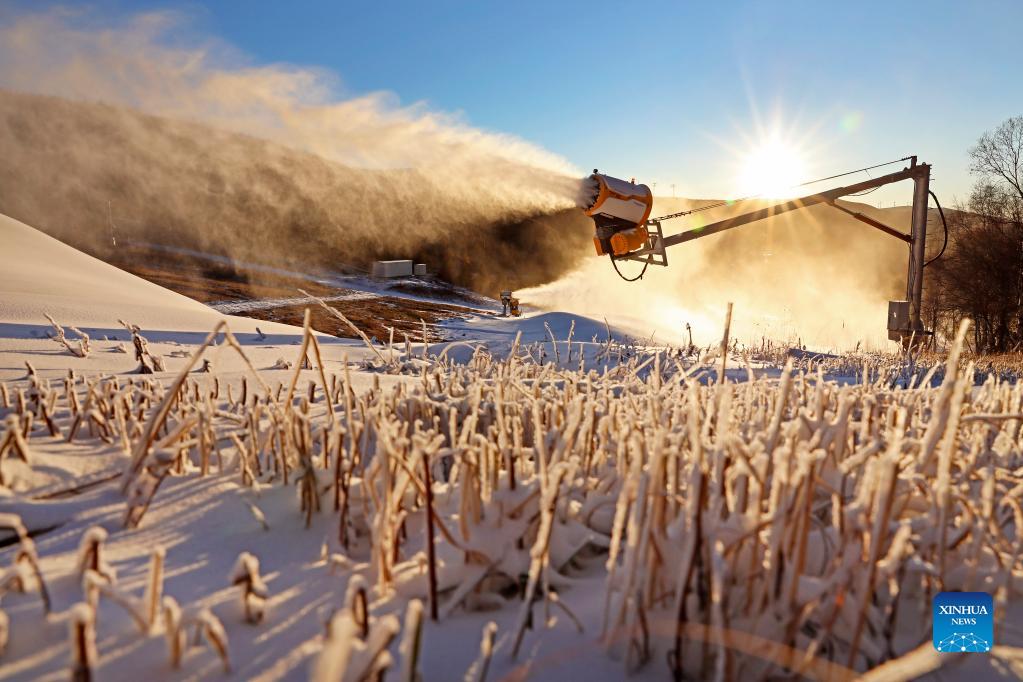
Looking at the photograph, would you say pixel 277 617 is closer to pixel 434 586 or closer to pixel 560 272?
pixel 434 586

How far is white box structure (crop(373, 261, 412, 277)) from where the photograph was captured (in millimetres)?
28844

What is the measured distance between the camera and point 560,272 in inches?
1684

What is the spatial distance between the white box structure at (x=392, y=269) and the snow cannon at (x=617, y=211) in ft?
71.0

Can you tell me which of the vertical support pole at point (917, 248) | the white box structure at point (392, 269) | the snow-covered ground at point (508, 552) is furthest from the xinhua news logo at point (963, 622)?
the white box structure at point (392, 269)

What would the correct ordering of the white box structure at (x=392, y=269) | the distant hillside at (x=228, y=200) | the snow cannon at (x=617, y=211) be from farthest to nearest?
the white box structure at (x=392, y=269) → the distant hillside at (x=228, y=200) → the snow cannon at (x=617, y=211)

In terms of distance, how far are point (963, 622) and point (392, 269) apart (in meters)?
29.2

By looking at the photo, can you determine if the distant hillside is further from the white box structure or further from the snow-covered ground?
the snow-covered ground

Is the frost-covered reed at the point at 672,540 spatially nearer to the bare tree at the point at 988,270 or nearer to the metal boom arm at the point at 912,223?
the metal boom arm at the point at 912,223

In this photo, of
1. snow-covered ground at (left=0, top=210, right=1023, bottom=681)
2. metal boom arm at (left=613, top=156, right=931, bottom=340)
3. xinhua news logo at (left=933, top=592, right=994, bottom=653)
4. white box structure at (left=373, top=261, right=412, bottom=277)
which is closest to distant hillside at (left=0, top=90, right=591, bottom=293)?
white box structure at (left=373, top=261, right=412, bottom=277)

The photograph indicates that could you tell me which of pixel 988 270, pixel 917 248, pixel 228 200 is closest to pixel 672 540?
pixel 917 248

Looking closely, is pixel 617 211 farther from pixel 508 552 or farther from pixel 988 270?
pixel 988 270

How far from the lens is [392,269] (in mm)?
29203

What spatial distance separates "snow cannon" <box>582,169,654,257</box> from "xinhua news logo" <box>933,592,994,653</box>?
7142 mm

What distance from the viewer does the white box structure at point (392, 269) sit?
2884 cm
